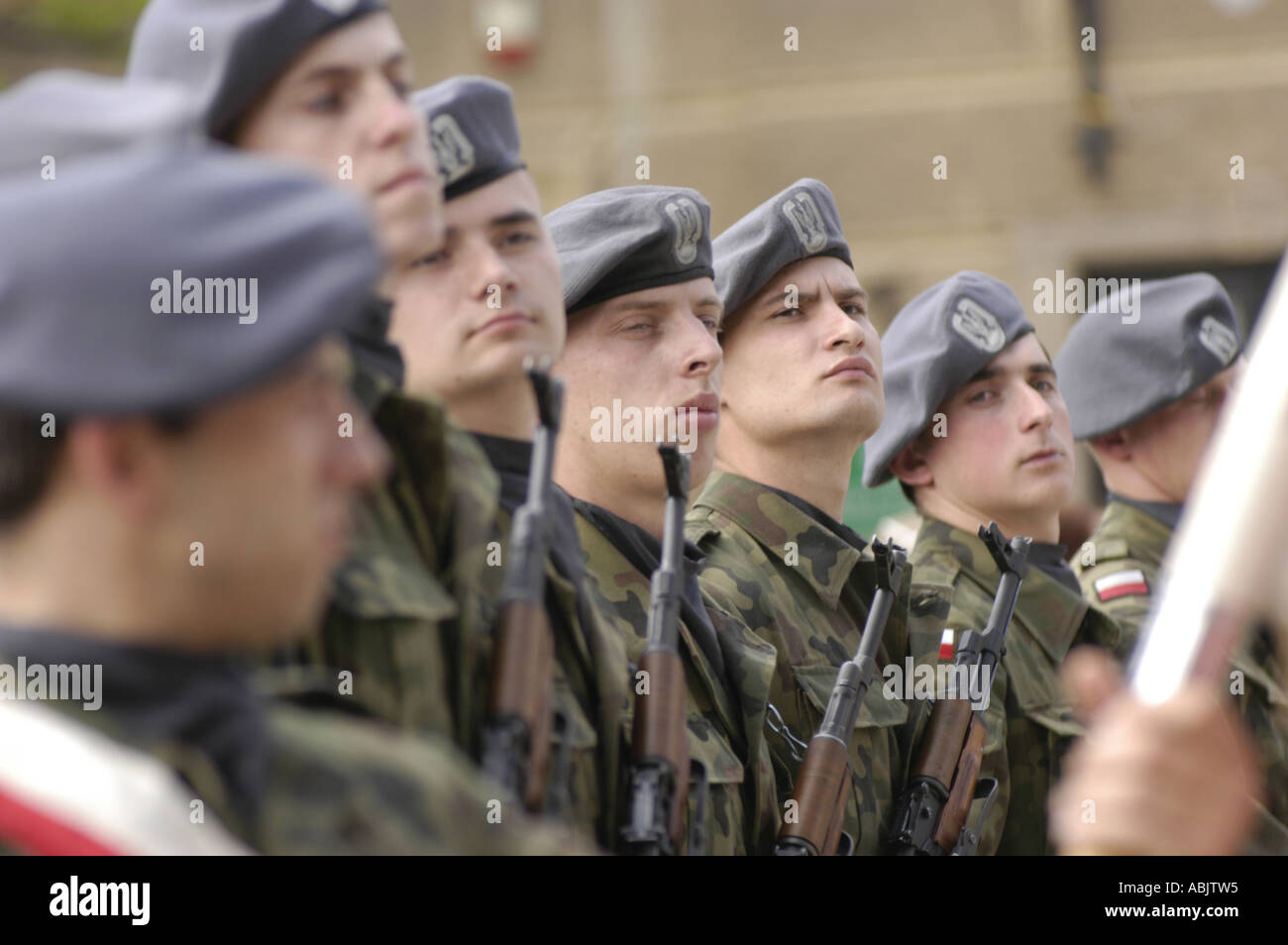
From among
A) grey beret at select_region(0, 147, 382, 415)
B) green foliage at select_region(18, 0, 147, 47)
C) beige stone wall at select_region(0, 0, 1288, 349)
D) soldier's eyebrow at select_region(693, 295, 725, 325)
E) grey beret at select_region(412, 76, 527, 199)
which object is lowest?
grey beret at select_region(0, 147, 382, 415)

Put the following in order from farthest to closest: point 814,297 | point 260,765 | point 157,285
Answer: point 814,297 → point 260,765 → point 157,285

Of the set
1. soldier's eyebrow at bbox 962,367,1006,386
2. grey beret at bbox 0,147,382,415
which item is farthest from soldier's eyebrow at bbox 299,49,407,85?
soldier's eyebrow at bbox 962,367,1006,386

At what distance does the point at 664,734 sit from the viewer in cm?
313

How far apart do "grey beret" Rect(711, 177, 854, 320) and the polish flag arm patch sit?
4.70ft

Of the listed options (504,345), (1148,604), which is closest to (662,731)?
(504,345)

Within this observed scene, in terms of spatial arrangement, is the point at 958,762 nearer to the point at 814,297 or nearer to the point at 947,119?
the point at 814,297

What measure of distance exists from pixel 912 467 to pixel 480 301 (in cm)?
230

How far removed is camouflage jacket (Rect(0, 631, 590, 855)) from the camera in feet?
5.70

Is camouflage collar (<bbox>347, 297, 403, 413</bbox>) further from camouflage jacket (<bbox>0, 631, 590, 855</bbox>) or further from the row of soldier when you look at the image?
camouflage jacket (<bbox>0, 631, 590, 855</bbox>)

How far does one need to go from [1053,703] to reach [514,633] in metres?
2.46

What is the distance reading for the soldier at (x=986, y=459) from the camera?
16.1 feet

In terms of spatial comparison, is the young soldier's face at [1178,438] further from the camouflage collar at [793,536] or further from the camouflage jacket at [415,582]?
the camouflage jacket at [415,582]
